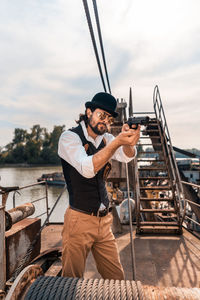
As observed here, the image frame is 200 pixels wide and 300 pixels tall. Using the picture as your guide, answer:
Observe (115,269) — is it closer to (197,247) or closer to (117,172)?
(197,247)

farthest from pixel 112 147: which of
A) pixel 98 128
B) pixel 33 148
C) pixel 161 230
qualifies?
pixel 33 148

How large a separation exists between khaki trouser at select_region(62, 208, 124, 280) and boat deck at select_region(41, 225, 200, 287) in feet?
6.24

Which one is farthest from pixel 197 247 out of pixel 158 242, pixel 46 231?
pixel 46 231

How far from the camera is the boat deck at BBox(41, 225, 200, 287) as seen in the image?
3387 mm

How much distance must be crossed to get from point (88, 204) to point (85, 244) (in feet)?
1.09

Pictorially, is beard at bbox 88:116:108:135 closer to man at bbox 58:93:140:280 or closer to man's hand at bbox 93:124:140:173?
man at bbox 58:93:140:280

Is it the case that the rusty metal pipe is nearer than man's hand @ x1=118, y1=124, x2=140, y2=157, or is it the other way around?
man's hand @ x1=118, y1=124, x2=140, y2=157

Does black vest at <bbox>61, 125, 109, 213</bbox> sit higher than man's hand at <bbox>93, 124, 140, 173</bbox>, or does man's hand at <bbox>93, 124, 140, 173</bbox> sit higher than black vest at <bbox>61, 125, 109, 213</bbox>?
man's hand at <bbox>93, 124, 140, 173</bbox>

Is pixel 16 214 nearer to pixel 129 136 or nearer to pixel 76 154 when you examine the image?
pixel 76 154

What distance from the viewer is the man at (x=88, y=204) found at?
1.72 metres

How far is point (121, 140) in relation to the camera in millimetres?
1413

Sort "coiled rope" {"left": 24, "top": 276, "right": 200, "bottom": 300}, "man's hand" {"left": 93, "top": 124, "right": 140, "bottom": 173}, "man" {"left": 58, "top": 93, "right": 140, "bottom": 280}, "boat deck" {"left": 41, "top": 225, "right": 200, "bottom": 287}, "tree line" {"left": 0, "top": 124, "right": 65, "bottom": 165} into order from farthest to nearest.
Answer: "tree line" {"left": 0, "top": 124, "right": 65, "bottom": 165} → "boat deck" {"left": 41, "top": 225, "right": 200, "bottom": 287} → "man" {"left": 58, "top": 93, "right": 140, "bottom": 280} → "man's hand" {"left": 93, "top": 124, "right": 140, "bottom": 173} → "coiled rope" {"left": 24, "top": 276, "right": 200, "bottom": 300}

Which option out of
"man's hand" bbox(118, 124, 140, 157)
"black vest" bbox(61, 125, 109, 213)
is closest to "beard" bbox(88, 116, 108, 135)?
"black vest" bbox(61, 125, 109, 213)

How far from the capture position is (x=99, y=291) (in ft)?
4.26
